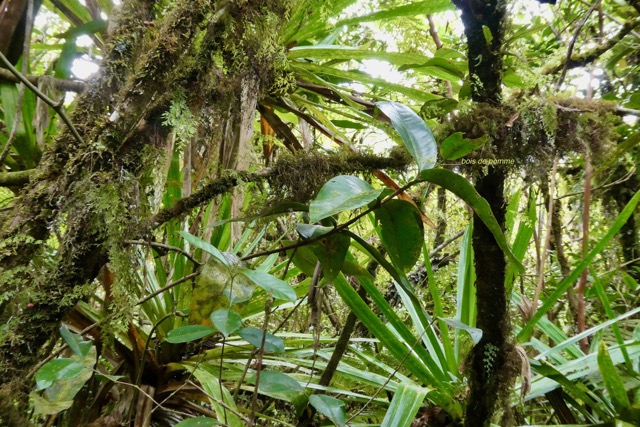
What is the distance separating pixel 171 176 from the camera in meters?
1.11

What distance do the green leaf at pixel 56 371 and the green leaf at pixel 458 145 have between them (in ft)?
1.73

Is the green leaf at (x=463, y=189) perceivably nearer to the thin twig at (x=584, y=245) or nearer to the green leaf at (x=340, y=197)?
the green leaf at (x=340, y=197)

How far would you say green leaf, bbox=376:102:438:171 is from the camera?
50 centimetres

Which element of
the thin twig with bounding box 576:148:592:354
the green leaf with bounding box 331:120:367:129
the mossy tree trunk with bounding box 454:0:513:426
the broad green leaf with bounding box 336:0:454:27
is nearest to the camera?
the mossy tree trunk with bounding box 454:0:513:426

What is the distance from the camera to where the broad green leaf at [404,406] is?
67 centimetres

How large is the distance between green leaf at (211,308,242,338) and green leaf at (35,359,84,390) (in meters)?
0.18

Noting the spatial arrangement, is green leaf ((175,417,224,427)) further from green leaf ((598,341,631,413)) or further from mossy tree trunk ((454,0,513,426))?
green leaf ((598,341,631,413))

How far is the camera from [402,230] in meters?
0.55

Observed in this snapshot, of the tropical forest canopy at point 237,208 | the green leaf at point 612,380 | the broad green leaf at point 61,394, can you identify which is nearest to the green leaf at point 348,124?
the tropical forest canopy at point 237,208

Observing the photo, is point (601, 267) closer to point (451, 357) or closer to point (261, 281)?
point (451, 357)

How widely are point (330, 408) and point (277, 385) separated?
0.27 feet

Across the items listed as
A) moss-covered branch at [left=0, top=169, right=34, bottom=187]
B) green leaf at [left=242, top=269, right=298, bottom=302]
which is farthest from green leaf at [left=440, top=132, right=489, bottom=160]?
moss-covered branch at [left=0, top=169, right=34, bottom=187]

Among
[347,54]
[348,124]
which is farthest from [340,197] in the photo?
[348,124]

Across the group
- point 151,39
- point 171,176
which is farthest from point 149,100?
point 171,176
